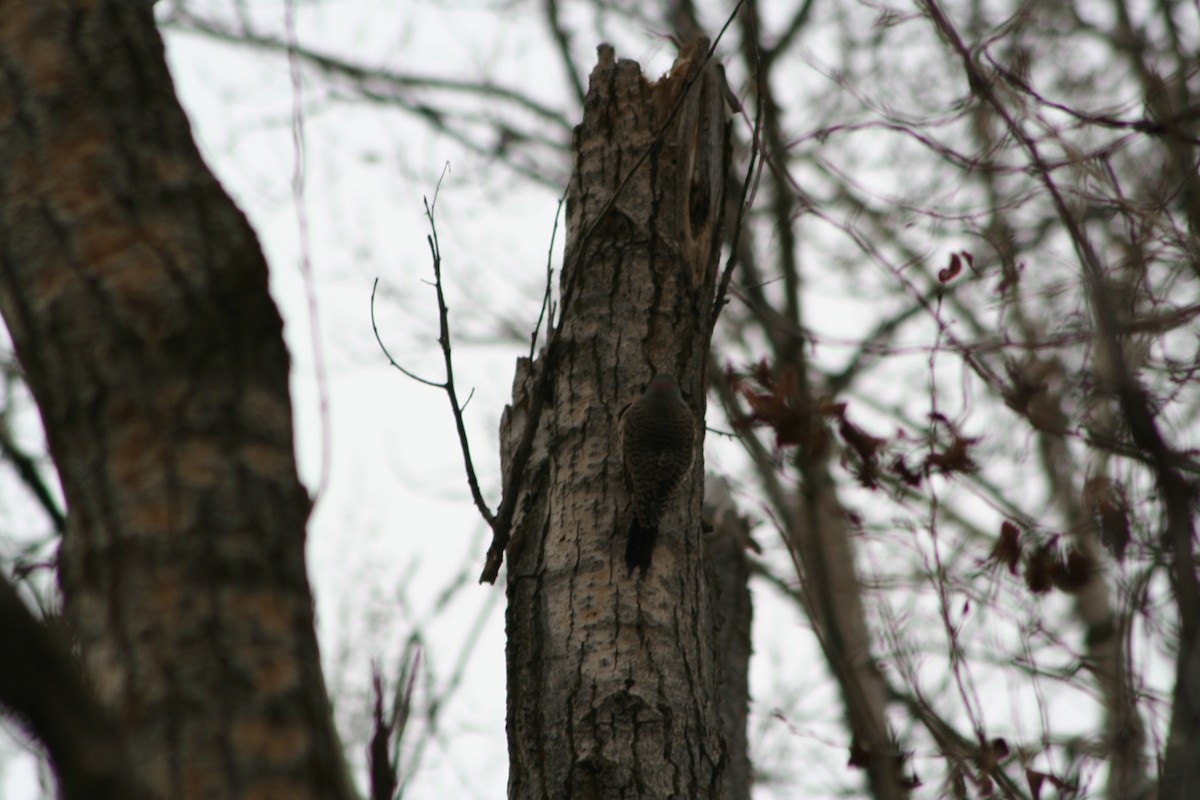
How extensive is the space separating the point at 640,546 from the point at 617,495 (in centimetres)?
20

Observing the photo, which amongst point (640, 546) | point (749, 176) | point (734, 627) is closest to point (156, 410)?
point (640, 546)

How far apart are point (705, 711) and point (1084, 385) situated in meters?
1.87

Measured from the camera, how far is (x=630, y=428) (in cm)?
382

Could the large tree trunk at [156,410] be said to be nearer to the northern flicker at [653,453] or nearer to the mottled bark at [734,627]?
the northern flicker at [653,453]

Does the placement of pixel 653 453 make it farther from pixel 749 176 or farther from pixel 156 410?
pixel 156 410

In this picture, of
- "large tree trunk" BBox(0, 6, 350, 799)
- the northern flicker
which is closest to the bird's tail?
the northern flicker

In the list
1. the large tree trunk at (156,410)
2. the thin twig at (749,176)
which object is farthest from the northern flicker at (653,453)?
the large tree trunk at (156,410)

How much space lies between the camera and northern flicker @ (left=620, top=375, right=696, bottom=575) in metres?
3.60

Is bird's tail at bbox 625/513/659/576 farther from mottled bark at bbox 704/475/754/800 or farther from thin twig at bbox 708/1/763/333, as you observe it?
mottled bark at bbox 704/475/754/800

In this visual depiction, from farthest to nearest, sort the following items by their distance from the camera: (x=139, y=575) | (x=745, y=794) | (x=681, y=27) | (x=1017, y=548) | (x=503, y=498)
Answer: (x=681, y=27) → (x=745, y=794) → (x=1017, y=548) → (x=503, y=498) → (x=139, y=575)

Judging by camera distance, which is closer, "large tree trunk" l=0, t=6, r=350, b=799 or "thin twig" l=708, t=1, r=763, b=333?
"large tree trunk" l=0, t=6, r=350, b=799

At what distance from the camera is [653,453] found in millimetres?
3711

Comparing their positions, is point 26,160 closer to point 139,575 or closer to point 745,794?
point 139,575

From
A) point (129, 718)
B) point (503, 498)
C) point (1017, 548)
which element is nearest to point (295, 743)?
point (129, 718)
